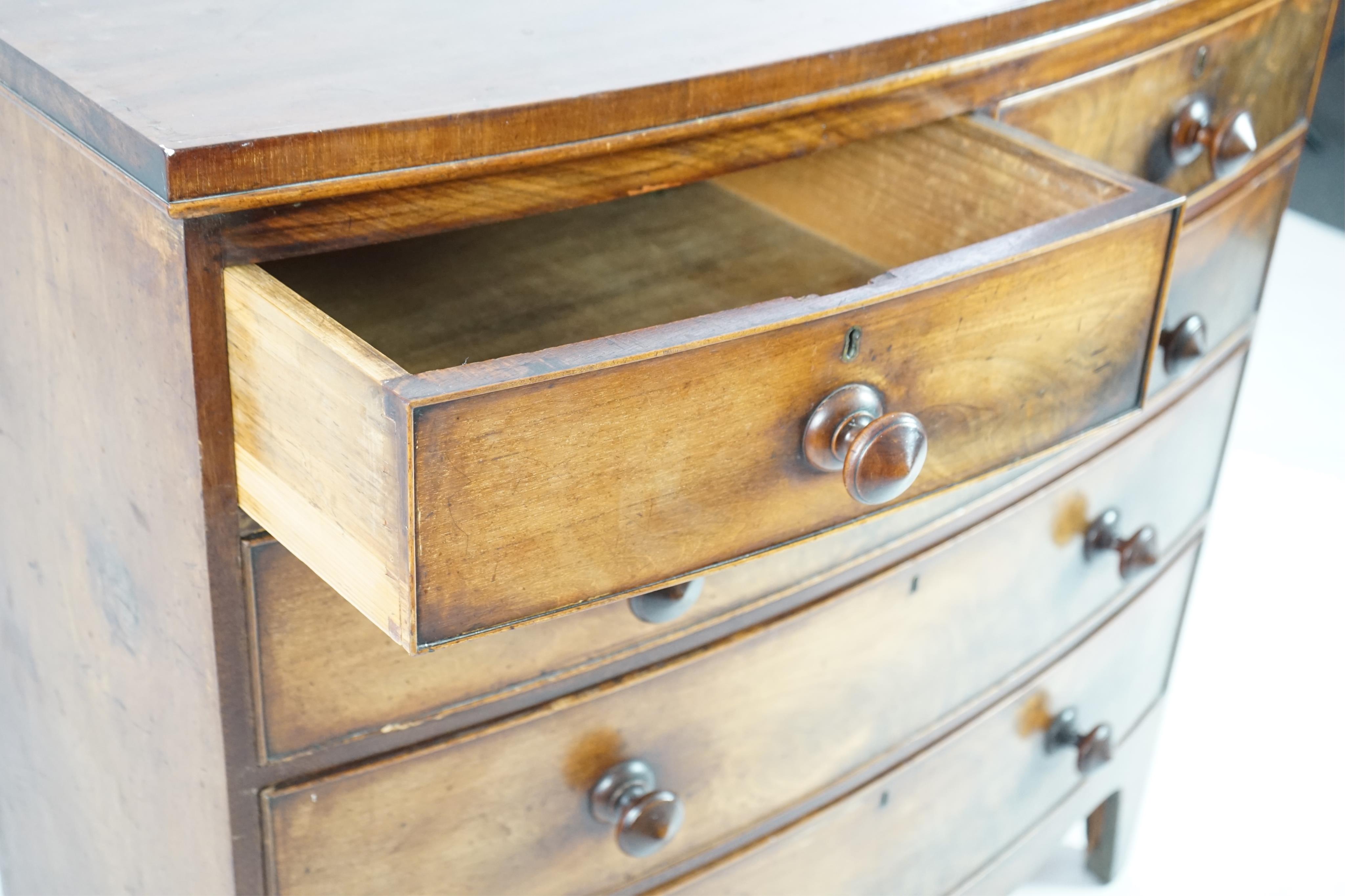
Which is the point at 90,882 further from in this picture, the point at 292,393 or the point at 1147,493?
the point at 1147,493

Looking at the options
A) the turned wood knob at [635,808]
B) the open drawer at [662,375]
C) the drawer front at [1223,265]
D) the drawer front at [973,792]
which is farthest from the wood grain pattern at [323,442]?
the drawer front at [1223,265]

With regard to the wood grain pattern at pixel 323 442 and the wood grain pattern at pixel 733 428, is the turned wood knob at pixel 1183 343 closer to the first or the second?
the wood grain pattern at pixel 733 428

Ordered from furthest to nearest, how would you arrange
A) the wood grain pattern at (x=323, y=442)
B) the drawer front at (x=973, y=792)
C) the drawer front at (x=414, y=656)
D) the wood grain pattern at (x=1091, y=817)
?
the wood grain pattern at (x=1091, y=817), the drawer front at (x=973, y=792), the drawer front at (x=414, y=656), the wood grain pattern at (x=323, y=442)

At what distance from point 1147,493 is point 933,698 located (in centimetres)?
26

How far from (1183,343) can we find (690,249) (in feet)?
1.12

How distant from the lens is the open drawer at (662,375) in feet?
1.53

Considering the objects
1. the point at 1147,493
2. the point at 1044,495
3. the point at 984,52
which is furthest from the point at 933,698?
the point at 984,52

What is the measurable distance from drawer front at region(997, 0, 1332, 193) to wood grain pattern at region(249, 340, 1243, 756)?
0.71 ft

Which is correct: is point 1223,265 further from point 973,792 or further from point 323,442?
point 323,442

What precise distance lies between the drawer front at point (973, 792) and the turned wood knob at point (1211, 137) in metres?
0.35

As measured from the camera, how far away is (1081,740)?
1055mm

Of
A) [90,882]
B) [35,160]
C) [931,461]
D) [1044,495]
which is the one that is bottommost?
[90,882]

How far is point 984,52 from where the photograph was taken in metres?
0.69

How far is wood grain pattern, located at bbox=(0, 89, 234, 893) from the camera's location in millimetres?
Result: 538
